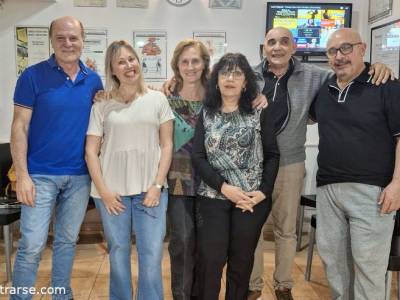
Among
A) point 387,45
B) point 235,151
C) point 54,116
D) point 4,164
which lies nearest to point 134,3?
point 4,164

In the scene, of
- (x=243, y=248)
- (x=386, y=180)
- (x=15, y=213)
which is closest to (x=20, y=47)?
(x=15, y=213)

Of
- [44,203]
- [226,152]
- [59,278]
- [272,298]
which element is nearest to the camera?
[226,152]

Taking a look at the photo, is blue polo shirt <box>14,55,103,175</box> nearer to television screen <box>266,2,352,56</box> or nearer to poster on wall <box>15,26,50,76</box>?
poster on wall <box>15,26,50,76</box>

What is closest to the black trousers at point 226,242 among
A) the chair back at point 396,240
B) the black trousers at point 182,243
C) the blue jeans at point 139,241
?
the black trousers at point 182,243

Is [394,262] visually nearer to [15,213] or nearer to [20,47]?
[15,213]

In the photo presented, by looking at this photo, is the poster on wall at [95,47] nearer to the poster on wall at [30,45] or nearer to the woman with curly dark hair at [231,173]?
the poster on wall at [30,45]

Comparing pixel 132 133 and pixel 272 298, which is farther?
pixel 272 298

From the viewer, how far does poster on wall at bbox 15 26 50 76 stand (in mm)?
3629

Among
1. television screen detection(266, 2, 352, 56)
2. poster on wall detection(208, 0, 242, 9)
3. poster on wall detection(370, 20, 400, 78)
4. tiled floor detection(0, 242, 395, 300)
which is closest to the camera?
tiled floor detection(0, 242, 395, 300)

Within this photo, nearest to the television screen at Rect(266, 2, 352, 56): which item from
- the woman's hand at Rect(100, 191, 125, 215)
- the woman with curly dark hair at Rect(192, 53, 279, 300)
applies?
the woman with curly dark hair at Rect(192, 53, 279, 300)

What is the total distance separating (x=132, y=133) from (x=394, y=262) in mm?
1542

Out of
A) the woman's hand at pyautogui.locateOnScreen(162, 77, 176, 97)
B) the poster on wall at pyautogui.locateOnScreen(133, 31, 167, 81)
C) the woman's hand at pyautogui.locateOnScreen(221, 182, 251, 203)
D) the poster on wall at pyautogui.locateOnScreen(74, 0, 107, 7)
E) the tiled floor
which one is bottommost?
the tiled floor

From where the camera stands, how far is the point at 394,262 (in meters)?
2.08

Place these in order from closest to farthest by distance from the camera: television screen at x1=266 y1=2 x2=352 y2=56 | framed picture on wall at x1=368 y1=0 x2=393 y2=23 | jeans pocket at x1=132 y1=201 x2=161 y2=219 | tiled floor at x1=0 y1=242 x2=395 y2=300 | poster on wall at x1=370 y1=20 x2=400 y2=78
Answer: jeans pocket at x1=132 y1=201 x2=161 y2=219 < tiled floor at x1=0 y1=242 x2=395 y2=300 < poster on wall at x1=370 y1=20 x2=400 y2=78 < framed picture on wall at x1=368 y1=0 x2=393 y2=23 < television screen at x1=266 y1=2 x2=352 y2=56
